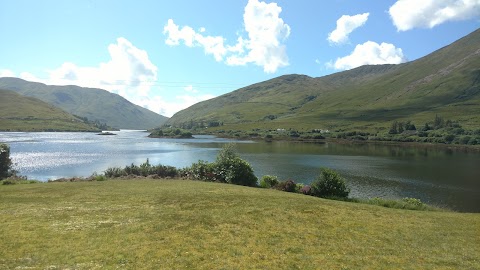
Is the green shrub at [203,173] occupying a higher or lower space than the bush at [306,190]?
higher

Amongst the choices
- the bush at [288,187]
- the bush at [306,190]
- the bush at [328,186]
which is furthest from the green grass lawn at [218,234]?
the bush at [288,187]

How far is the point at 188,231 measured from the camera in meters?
A: 23.9

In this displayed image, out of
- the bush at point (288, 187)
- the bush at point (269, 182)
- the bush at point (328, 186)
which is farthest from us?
the bush at point (269, 182)

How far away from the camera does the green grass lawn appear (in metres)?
18.7

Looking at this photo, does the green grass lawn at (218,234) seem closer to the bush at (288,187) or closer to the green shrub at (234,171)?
the bush at (288,187)

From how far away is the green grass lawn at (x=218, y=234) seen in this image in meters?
18.7

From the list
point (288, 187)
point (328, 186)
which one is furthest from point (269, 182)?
point (328, 186)

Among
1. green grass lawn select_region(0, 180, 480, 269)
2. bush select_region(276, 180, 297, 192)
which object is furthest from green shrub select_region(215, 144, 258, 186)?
green grass lawn select_region(0, 180, 480, 269)

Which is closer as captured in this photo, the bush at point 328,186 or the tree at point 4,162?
the bush at point 328,186

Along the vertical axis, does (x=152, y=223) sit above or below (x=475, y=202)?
above

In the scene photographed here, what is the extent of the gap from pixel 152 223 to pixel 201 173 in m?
30.8

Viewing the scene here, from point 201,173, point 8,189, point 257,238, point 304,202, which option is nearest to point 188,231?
point 257,238

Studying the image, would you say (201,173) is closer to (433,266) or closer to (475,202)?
(433,266)

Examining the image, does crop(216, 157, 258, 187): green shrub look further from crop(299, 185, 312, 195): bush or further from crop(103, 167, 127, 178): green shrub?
crop(103, 167, 127, 178): green shrub
